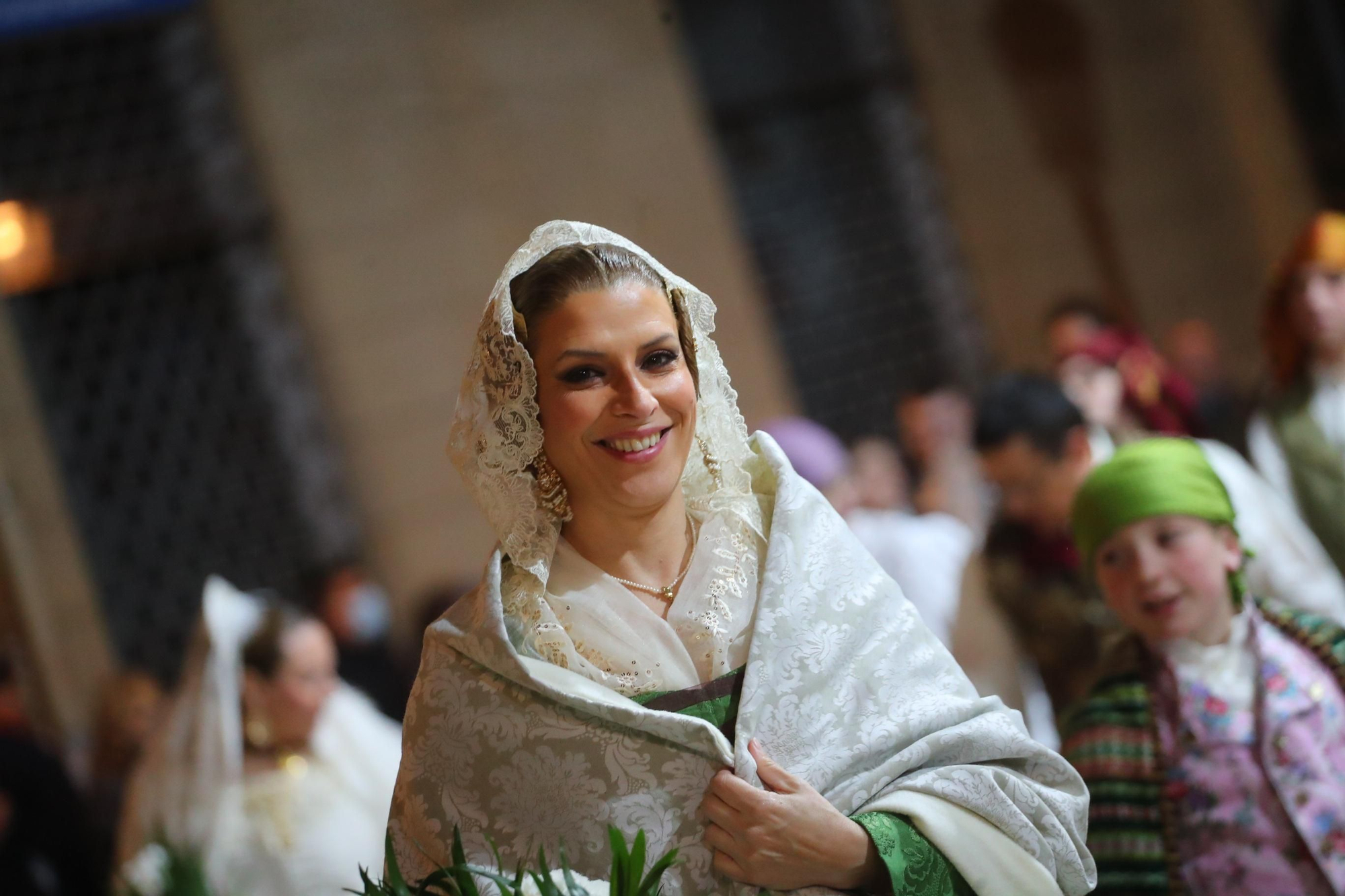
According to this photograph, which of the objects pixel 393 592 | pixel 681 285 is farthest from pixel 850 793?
pixel 393 592

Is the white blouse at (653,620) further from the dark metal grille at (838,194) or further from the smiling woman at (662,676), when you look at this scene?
the dark metal grille at (838,194)

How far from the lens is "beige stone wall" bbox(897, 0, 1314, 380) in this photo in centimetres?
894

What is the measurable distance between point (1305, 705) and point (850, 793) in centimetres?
101

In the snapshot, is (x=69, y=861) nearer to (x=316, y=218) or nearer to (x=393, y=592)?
(x=393, y=592)

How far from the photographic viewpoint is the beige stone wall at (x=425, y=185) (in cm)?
774

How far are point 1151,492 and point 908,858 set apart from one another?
1.03 metres

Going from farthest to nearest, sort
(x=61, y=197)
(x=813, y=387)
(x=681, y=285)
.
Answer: (x=813, y=387) < (x=61, y=197) < (x=681, y=285)

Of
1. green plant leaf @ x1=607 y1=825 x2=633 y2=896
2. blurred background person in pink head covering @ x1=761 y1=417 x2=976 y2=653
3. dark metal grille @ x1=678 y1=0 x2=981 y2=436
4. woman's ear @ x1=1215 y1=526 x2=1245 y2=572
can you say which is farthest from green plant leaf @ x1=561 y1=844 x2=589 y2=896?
dark metal grille @ x1=678 y1=0 x2=981 y2=436

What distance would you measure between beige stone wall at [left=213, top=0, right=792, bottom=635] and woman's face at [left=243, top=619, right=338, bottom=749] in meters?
3.23

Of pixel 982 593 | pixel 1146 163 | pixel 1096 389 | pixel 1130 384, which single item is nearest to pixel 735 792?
pixel 982 593

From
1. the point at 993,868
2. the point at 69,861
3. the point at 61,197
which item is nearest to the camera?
the point at 993,868

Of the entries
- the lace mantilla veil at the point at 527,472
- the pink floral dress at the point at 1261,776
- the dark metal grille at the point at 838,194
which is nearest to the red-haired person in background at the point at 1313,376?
the pink floral dress at the point at 1261,776

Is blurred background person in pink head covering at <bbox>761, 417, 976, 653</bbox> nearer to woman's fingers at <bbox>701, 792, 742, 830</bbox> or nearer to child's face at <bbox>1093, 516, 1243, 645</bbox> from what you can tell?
child's face at <bbox>1093, 516, 1243, 645</bbox>

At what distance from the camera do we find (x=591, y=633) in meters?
2.27
